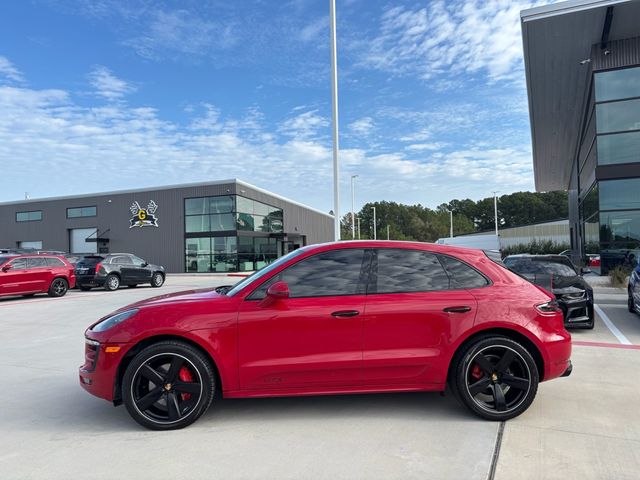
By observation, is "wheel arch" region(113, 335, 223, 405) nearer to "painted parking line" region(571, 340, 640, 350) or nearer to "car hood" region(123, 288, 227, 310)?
"car hood" region(123, 288, 227, 310)

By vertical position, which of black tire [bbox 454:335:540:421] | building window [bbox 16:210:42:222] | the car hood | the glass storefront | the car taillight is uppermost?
building window [bbox 16:210:42:222]

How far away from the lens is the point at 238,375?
3.79 metres

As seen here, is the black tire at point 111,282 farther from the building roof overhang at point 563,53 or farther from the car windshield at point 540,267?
the building roof overhang at point 563,53

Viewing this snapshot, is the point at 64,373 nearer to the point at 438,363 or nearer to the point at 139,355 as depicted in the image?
the point at 139,355

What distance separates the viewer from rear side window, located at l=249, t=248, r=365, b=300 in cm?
395

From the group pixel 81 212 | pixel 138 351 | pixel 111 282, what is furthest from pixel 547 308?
pixel 81 212

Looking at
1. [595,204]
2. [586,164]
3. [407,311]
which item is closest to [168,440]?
[407,311]

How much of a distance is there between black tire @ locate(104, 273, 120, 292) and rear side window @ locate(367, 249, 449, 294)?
57.3 feet

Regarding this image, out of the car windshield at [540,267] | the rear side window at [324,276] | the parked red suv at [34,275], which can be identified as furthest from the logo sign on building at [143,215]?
the rear side window at [324,276]

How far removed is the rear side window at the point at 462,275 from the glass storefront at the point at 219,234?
104 ft

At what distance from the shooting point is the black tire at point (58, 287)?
15.7 m

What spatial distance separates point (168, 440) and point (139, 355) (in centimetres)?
73

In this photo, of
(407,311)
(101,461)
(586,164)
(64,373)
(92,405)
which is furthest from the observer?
(586,164)

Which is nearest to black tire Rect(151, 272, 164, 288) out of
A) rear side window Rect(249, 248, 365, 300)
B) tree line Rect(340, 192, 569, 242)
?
rear side window Rect(249, 248, 365, 300)
